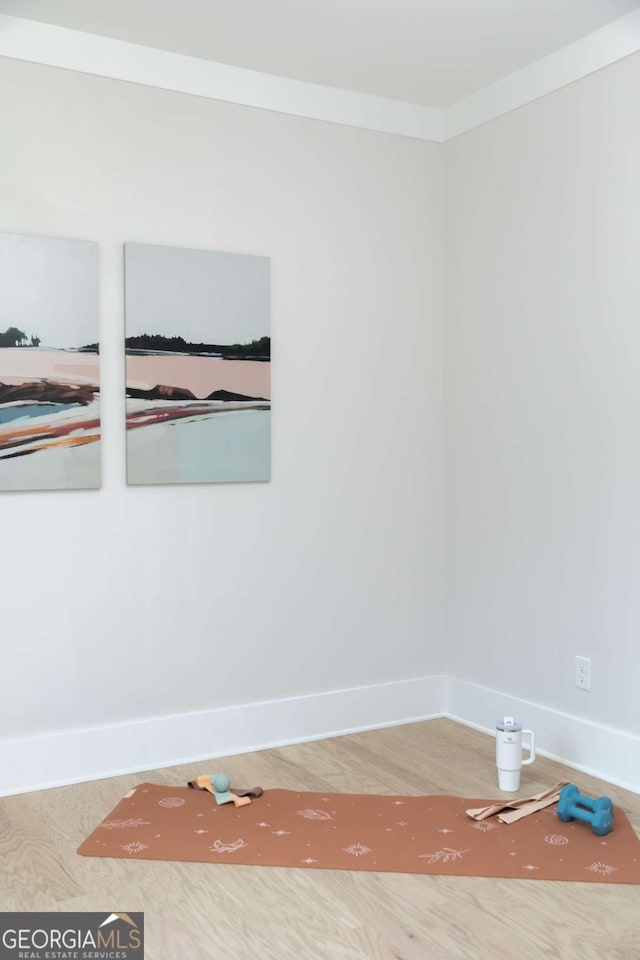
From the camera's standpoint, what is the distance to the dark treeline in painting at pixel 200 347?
3291mm

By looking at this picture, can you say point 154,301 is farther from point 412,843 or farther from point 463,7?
point 412,843

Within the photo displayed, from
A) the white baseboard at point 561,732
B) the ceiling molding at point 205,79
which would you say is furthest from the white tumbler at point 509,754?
the ceiling molding at point 205,79

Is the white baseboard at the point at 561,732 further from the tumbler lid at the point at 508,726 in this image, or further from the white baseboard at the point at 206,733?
the tumbler lid at the point at 508,726

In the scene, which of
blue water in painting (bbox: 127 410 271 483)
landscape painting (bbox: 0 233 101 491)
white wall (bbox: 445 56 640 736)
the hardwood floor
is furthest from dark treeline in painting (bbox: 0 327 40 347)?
white wall (bbox: 445 56 640 736)

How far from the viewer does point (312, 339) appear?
3656mm

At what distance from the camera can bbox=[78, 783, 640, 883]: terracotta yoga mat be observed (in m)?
2.53

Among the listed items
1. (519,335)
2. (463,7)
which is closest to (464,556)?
(519,335)

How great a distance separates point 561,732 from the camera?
339 cm

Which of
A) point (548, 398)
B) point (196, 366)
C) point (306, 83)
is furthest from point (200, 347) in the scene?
point (548, 398)

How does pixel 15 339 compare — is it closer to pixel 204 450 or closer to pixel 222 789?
pixel 204 450

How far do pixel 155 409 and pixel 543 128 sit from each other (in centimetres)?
171

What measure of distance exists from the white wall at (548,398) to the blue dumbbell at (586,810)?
0.44m

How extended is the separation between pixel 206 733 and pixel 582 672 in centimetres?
135

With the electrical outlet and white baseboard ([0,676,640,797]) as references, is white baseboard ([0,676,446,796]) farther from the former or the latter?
the electrical outlet
